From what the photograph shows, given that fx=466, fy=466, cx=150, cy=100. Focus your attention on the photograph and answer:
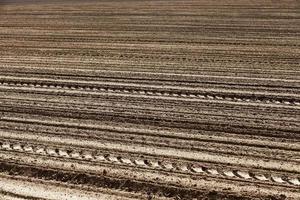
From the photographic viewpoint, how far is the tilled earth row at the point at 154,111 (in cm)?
378

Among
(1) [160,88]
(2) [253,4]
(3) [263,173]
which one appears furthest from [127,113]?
(2) [253,4]

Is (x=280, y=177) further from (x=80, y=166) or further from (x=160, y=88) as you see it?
(x=160, y=88)

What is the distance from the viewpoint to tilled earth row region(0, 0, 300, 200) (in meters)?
3.78

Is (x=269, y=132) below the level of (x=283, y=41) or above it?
below

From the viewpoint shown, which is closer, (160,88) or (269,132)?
(269,132)

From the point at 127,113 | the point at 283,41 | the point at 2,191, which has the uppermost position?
the point at 283,41

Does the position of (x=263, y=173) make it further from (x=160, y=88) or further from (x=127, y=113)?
(x=160, y=88)

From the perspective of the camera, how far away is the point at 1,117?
17.3 ft

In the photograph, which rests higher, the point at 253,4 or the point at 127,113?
the point at 253,4

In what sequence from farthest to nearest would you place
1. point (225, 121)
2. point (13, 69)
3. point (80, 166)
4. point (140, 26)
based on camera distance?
point (140, 26) < point (13, 69) < point (225, 121) < point (80, 166)

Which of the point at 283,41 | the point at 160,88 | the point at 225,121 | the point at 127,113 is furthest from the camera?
the point at 283,41

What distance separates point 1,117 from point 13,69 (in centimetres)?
200

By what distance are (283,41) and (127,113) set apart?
3756 millimetres

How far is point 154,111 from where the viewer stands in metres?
5.16
